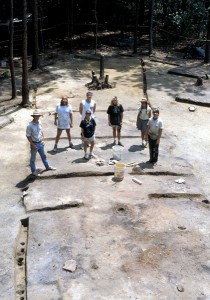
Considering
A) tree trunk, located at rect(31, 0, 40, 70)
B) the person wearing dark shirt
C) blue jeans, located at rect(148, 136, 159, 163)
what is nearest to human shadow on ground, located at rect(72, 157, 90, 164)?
the person wearing dark shirt

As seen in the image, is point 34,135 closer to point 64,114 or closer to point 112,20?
point 64,114

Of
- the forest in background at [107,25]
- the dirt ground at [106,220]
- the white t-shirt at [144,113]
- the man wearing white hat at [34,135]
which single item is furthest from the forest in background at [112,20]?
the man wearing white hat at [34,135]

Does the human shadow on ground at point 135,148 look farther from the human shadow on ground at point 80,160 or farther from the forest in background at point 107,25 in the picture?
the forest in background at point 107,25

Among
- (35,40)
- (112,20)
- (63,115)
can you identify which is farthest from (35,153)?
(112,20)

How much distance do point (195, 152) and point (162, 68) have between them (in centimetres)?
960

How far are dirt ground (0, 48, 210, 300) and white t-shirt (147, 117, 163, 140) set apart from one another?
77 centimetres

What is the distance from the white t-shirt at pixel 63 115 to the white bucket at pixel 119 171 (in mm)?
2057

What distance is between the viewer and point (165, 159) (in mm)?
10680

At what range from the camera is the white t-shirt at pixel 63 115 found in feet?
34.6

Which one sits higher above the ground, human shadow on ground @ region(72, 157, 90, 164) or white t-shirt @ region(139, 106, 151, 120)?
white t-shirt @ region(139, 106, 151, 120)

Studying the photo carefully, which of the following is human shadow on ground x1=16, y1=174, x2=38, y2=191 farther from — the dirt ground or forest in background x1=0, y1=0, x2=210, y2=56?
forest in background x1=0, y1=0, x2=210, y2=56

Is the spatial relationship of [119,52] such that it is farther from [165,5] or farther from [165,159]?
[165,159]

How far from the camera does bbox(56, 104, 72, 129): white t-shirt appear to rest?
34.6 feet

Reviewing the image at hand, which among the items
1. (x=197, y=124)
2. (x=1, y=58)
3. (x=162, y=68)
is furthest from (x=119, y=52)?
(x=197, y=124)
